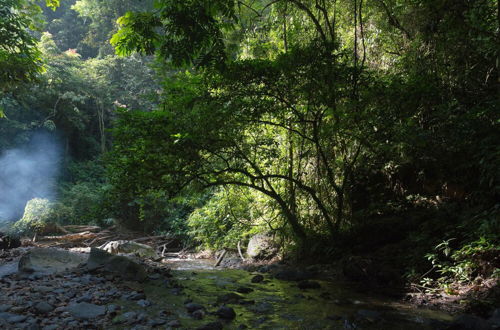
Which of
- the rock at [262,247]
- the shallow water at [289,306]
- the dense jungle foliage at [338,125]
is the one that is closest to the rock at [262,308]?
the shallow water at [289,306]

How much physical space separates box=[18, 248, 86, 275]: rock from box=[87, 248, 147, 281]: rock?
0.56 metres

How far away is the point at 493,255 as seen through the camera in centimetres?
419

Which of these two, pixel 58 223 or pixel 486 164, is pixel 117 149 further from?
pixel 58 223

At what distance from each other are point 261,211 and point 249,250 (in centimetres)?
123

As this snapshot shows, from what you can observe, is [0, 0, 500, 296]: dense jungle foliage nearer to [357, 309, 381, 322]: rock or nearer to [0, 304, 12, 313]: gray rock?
[357, 309, 381, 322]: rock

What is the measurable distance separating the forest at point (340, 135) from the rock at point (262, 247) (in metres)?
0.09

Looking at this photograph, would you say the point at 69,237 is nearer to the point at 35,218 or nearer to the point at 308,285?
Result: the point at 35,218

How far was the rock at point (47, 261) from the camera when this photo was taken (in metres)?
5.74

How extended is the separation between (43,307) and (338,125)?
4.60 meters

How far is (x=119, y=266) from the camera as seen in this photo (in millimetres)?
5840

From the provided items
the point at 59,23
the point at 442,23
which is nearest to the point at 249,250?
the point at 442,23

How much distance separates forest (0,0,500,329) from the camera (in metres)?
4.09

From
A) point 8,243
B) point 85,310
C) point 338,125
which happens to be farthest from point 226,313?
point 8,243

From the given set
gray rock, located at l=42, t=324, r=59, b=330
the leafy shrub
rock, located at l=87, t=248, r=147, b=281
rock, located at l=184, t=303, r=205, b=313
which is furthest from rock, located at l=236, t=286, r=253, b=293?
the leafy shrub
